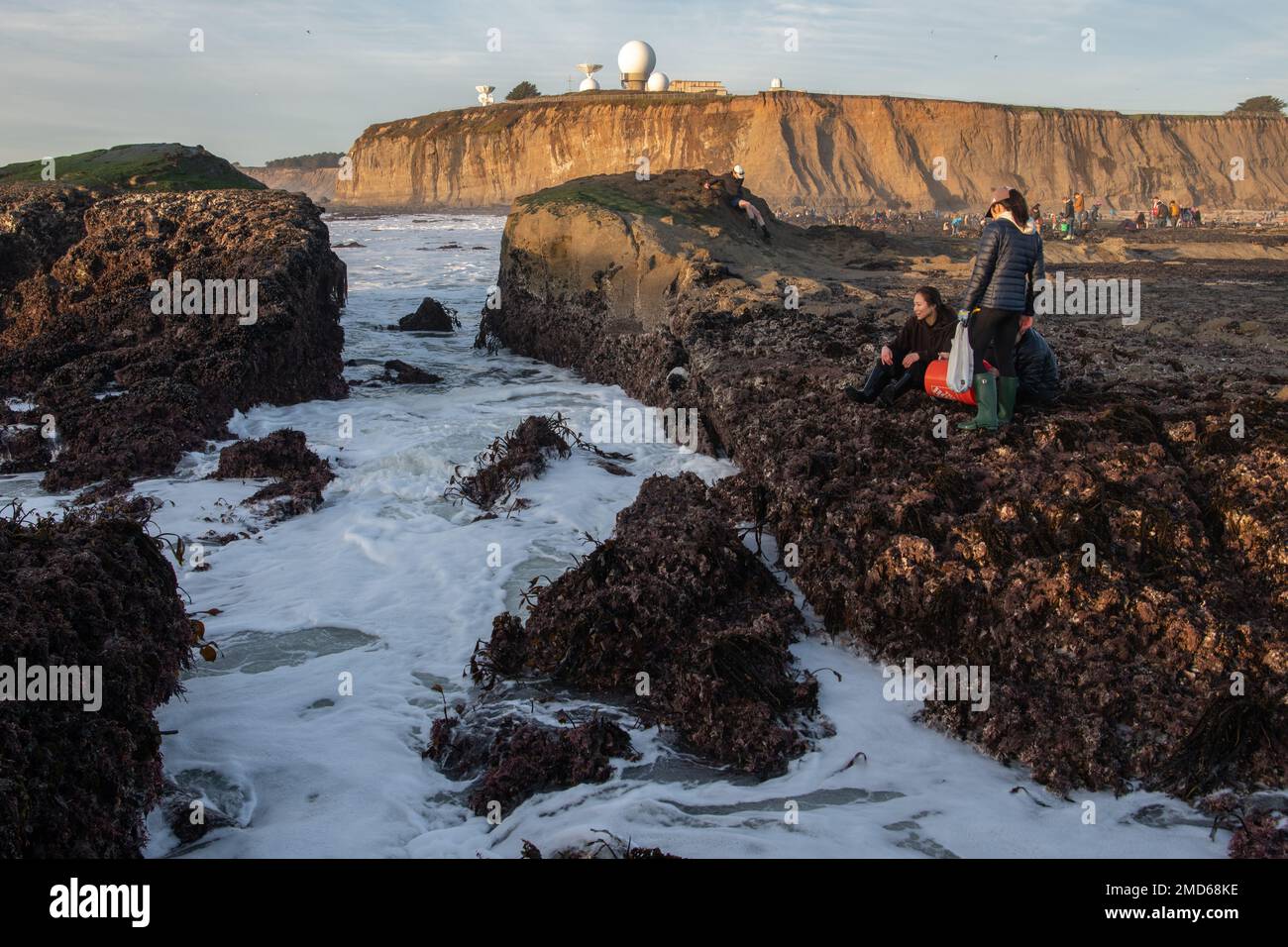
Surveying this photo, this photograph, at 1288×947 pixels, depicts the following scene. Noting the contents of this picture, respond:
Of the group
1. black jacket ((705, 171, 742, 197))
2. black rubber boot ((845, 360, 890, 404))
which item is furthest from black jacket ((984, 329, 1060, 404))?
black jacket ((705, 171, 742, 197))

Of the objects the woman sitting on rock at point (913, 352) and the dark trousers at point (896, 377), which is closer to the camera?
the woman sitting on rock at point (913, 352)

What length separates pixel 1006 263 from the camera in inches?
250

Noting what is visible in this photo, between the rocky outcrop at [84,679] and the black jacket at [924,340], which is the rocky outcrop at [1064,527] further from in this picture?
the rocky outcrop at [84,679]

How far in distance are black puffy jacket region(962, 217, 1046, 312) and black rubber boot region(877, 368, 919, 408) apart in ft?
3.76

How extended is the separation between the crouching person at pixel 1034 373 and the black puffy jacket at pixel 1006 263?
706 millimetres

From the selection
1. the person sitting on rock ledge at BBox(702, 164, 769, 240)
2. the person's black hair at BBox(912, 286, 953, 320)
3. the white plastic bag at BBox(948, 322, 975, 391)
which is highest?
the person sitting on rock ledge at BBox(702, 164, 769, 240)

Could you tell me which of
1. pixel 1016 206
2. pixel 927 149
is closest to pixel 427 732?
pixel 1016 206

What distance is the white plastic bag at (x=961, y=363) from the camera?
6.63 meters

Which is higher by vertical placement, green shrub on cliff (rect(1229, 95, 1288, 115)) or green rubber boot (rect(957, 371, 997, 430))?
green shrub on cliff (rect(1229, 95, 1288, 115))

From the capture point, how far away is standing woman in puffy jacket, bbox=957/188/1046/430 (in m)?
6.34

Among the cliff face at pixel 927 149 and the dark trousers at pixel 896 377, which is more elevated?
the cliff face at pixel 927 149

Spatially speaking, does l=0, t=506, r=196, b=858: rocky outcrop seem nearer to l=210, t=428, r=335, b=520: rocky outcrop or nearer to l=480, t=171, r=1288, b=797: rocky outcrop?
l=480, t=171, r=1288, b=797: rocky outcrop

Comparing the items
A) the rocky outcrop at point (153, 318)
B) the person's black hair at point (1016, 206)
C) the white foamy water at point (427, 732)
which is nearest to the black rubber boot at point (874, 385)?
the person's black hair at point (1016, 206)
